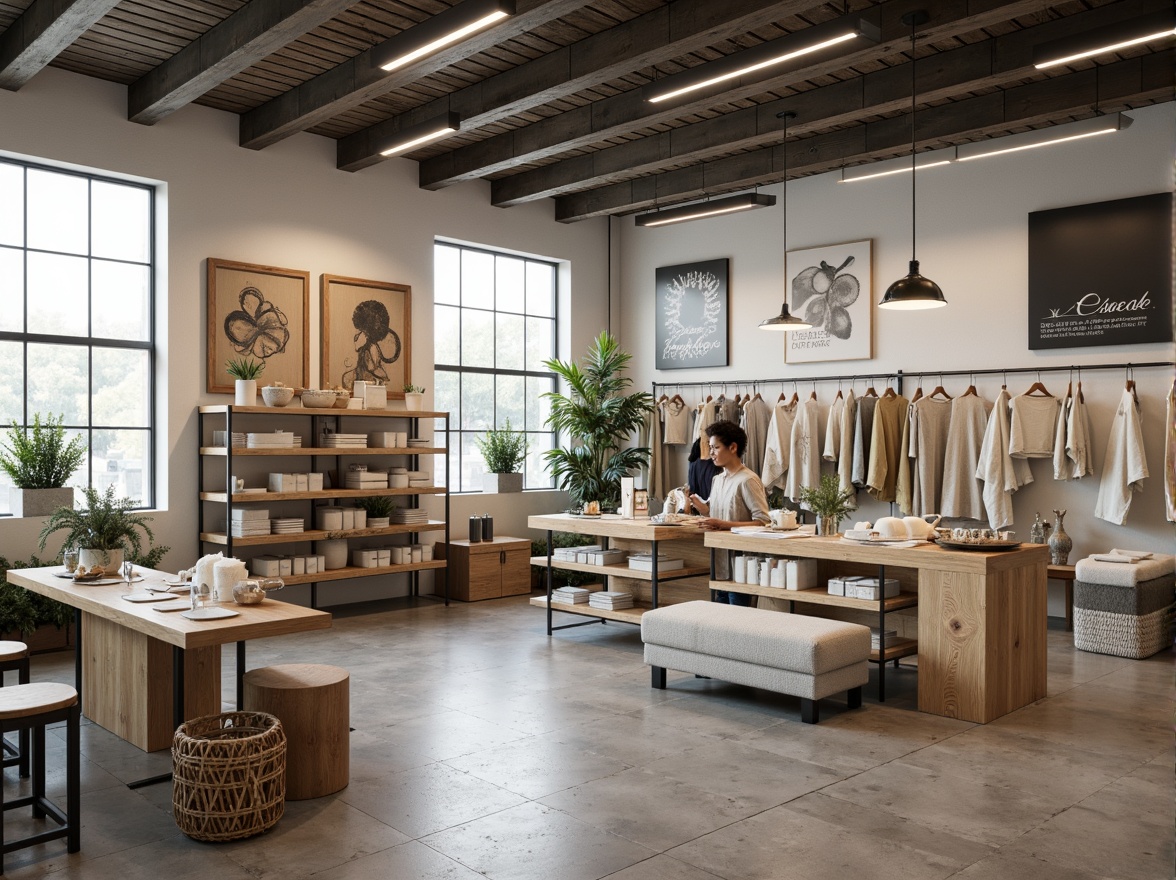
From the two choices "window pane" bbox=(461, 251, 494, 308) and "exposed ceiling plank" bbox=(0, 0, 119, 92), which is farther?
"window pane" bbox=(461, 251, 494, 308)

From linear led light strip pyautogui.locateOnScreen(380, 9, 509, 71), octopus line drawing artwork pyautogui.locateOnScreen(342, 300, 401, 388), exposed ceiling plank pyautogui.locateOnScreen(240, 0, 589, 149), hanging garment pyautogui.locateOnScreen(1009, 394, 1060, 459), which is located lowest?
hanging garment pyautogui.locateOnScreen(1009, 394, 1060, 459)

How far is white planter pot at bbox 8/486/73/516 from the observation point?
19.8 feet

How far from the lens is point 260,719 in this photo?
354 centimetres

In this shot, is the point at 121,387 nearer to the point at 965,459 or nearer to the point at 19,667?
the point at 19,667

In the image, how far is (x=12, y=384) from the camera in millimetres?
6297

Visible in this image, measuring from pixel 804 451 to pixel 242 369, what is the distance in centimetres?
458

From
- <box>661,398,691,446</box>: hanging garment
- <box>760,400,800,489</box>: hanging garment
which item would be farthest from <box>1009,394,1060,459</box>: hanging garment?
<box>661,398,691,446</box>: hanging garment

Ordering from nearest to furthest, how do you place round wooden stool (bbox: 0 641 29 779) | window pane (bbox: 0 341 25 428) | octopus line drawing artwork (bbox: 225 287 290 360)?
round wooden stool (bbox: 0 641 29 779) < window pane (bbox: 0 341 25 428) < octopus line drawing artwork (bbox: 225 287 290 360)

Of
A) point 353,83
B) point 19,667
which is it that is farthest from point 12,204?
point 19,667

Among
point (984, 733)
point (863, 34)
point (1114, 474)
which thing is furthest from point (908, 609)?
point (863, 34)

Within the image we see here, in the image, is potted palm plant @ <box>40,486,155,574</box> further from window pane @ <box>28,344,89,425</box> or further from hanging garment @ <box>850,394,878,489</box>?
hanging garment @ <box>850,394,878,489</box>

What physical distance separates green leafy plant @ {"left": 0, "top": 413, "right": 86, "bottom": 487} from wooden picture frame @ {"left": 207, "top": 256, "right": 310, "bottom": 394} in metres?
1.13

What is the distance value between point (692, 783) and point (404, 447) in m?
4.66

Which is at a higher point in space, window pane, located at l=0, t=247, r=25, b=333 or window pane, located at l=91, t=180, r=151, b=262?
window pane, located at l=91, t=180, r=151, b=262
